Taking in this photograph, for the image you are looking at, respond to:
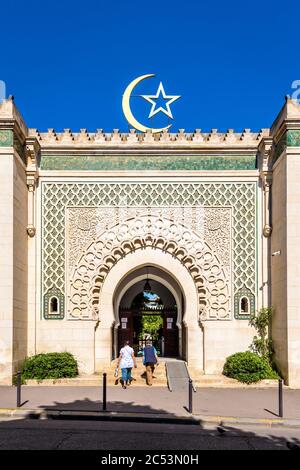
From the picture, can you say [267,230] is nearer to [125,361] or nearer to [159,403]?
[125,361]

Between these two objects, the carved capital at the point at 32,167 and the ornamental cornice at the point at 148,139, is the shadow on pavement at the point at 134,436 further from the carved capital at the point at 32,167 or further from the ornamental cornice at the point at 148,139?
the ornamental cornice at the point at 148,139

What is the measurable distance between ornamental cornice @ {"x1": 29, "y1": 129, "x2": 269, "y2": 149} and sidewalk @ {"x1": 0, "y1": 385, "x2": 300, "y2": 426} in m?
6.29

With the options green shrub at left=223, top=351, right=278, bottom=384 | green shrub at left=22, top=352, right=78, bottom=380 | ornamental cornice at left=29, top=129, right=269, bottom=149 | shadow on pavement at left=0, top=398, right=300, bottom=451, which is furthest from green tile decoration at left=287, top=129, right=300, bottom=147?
green shrub at left=22, top=352, right=78, bottom=380

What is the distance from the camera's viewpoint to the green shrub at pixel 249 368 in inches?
557

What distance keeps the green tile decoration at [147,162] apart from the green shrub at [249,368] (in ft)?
16.2

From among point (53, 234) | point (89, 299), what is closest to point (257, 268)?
point (89, 299)

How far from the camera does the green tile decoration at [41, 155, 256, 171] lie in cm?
1592

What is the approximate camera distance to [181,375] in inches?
568

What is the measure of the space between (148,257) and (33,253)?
2.98 meters

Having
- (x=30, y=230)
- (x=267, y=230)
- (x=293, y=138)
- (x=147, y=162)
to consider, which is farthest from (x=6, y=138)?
(x=267, y=230)

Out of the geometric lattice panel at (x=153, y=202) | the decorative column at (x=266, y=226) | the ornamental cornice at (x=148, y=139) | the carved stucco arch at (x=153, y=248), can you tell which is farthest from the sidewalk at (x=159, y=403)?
→ the ornamental cornice at (x=148, y=139)

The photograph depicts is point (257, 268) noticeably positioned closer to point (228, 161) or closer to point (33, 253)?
point (228, 161)

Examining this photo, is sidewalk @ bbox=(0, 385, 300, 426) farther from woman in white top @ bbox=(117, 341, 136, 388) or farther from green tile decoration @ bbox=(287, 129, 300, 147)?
green tile decoration @ bbox=(287, 129, 300, 147)

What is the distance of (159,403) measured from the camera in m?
11.3
